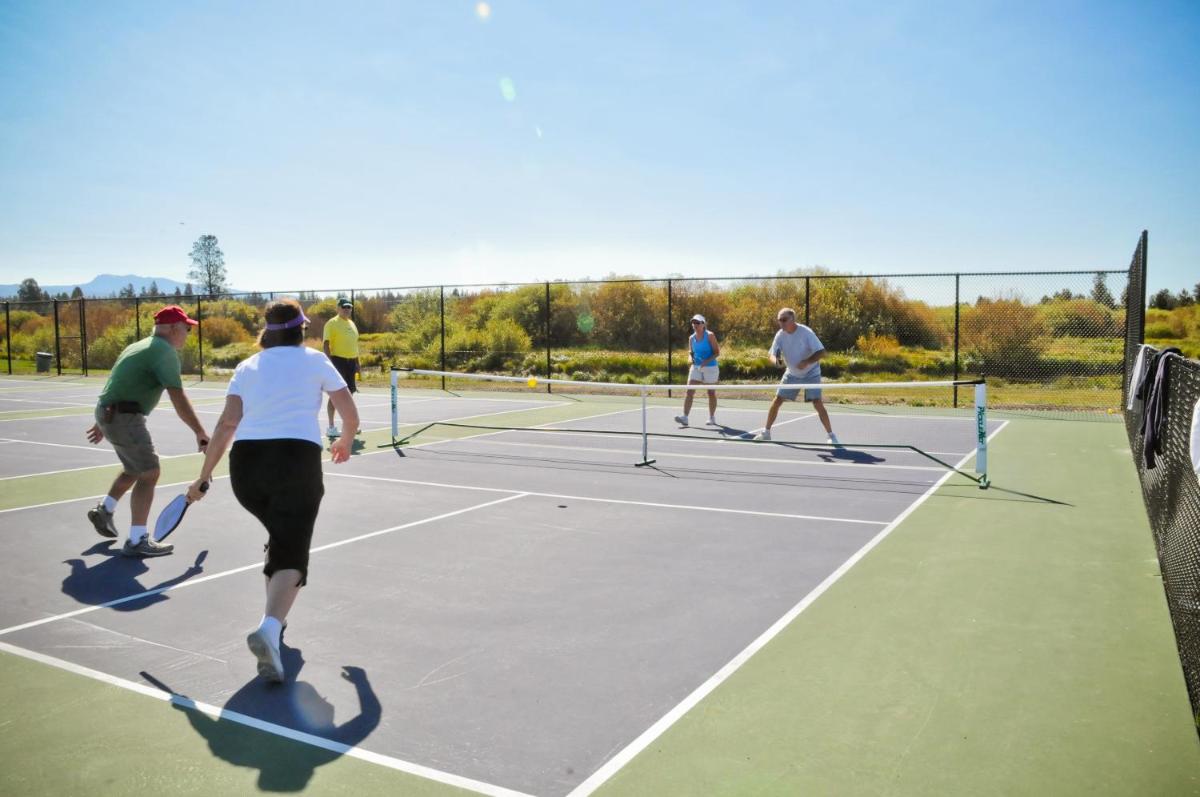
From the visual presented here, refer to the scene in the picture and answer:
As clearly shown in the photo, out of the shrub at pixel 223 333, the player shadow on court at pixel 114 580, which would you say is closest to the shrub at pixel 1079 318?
the player shadow on court at pixel 114 580

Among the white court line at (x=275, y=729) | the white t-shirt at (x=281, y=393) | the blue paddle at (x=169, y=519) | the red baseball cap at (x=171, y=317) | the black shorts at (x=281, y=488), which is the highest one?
the red baseball cap at (x=171, y=317)

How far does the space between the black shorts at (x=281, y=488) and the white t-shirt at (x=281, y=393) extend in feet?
0.19

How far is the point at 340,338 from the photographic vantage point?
12.8 m

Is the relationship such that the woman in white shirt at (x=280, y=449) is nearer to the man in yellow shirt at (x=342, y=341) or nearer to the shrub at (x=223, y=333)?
the man in yellow shirt at (x=342, y=341)

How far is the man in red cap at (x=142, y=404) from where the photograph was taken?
6.46 m

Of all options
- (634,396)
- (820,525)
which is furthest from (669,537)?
(634,396)

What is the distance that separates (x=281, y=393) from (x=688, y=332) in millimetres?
30563

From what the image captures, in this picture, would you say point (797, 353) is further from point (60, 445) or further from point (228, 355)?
point (228, 355)

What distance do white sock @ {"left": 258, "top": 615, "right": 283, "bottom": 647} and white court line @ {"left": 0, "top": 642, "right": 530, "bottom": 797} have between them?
366mm

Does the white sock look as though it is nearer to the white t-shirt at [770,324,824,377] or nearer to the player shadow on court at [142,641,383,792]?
the player shadow on court at [142,641,383,792]

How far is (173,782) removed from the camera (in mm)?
3400

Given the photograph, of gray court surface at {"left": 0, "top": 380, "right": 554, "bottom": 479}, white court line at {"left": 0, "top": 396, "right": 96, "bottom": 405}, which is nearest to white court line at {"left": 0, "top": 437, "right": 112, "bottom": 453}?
gray court surface at {"left": 0, "top": 380, "right": 554, "bottom": 479}

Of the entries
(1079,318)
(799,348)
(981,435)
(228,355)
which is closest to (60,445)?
(799,348)

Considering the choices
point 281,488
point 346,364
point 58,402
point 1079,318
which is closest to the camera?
point 281,488
